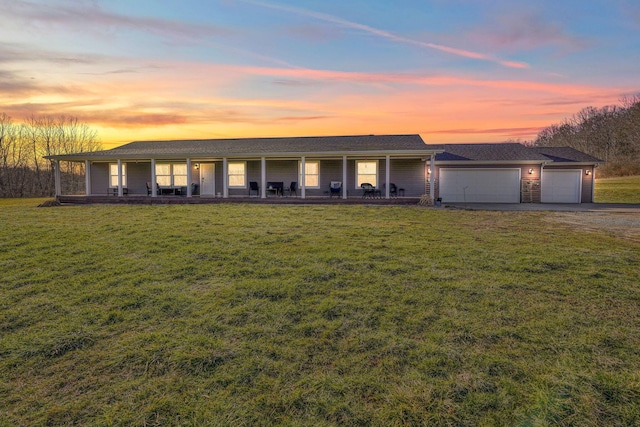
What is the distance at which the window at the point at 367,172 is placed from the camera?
17578 mm

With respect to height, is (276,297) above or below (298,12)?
below

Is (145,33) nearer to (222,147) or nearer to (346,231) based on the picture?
(222,147)

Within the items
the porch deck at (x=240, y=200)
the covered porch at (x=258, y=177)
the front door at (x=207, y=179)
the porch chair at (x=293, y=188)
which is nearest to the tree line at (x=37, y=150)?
the covered porch at (x=258, y=177)

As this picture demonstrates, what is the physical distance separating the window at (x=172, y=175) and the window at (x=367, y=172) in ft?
31.1

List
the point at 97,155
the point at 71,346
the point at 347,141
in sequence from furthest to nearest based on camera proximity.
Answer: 1. the point at 347,141
2. the point at 97,155
3. the point at 71,346

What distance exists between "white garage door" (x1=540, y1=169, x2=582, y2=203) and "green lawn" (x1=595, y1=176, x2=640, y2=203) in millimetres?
5156

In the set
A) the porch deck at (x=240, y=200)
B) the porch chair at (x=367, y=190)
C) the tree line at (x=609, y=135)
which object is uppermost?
the tree line at (x=609, y=135)

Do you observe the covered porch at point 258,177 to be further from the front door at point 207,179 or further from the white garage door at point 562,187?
the white garage door at point 562,187

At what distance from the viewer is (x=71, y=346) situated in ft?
11.2

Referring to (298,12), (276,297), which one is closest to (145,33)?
(298,12)

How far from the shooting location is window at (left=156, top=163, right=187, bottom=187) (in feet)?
62.4

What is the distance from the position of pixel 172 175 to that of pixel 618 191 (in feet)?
104

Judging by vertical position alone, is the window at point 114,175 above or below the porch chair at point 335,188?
above

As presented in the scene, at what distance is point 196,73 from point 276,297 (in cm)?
1488
